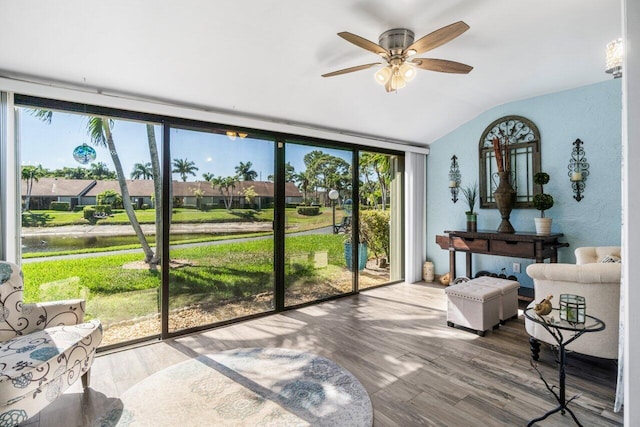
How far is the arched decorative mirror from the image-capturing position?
4.32 metres

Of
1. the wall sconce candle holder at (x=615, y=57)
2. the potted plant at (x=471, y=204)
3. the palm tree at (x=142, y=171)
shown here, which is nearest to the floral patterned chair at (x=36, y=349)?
the palm tree at (x=142, y=171)

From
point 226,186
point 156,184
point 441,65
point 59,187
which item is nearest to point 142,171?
point 156,184

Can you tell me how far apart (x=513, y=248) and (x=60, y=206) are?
4.72 meters

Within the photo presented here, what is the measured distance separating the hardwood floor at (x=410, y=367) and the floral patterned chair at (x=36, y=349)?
0.32 meters

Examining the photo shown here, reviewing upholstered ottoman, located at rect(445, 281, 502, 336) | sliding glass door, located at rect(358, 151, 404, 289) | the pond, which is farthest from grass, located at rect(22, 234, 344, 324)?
upholstered ottoman, located at rect(445, 281, 502, 336)

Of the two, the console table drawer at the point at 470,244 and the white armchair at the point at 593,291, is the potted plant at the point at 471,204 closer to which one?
the console table drawer at the point at 470,244

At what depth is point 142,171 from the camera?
10.5 ft

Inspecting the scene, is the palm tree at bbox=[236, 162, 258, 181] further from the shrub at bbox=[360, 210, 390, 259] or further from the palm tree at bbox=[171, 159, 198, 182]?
the shrub at bbox=[360, 210, 390, 259]

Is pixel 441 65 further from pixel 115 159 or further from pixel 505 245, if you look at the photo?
pixel 115 159

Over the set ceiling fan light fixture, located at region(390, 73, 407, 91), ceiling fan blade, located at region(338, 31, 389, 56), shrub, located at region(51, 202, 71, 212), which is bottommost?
shrub, located at region(51, 202, 71, 212)

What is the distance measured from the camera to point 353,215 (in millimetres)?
4762

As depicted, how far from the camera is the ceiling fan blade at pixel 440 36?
1.96m

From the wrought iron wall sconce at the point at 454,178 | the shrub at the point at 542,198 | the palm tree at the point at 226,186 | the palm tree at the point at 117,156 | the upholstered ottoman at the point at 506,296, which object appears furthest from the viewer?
the wrought iron wall sconce at the point at 454,178

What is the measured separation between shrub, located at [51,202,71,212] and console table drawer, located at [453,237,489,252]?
4467 mm
